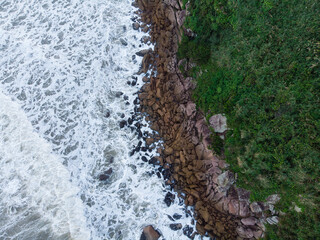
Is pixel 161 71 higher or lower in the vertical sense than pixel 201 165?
higher

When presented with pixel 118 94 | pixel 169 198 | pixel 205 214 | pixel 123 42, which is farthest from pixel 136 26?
pixel 205 214

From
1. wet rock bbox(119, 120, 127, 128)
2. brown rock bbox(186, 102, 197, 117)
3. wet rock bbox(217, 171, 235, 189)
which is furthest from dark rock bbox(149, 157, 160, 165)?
wet rock bbox(217, 171, 235, 189)

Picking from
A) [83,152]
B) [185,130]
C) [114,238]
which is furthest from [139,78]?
[114,238]

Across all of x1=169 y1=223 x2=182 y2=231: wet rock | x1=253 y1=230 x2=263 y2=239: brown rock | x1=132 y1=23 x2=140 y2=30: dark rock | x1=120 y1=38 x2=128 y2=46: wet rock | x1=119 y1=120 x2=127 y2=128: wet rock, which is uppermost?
x1=132 y1=23 x2=140 y2=30: dark rock

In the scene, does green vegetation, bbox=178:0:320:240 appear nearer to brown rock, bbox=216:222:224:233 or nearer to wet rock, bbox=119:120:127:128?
brown rock, bbox=216:222:224:233

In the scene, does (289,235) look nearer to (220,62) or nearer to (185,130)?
(185,130)

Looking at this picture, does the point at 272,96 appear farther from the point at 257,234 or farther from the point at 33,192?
the point at 33,192
